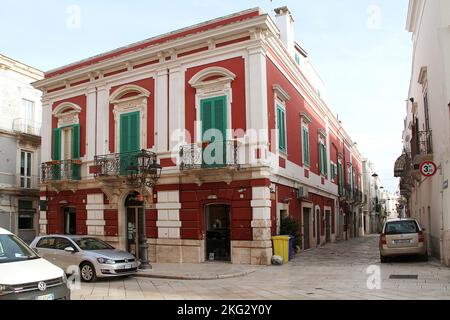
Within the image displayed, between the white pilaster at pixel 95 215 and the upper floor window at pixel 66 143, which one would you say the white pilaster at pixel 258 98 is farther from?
the upper floor window at pixel 66 143

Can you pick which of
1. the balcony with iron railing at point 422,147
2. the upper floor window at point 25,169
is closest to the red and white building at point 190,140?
the balcony with iron railing at point 422,147

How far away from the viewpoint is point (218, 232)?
17359 millimetres

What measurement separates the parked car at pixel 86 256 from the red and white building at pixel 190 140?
405 cm

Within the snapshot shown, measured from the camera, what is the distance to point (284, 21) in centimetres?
2245

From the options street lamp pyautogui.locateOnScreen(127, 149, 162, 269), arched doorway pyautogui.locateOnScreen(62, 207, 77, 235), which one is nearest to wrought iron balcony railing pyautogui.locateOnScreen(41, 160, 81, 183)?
arched doorway pyautogui.locateOnScreen(62, 207, 77, 235)

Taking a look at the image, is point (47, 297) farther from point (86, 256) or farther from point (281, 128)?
point (281, 128)

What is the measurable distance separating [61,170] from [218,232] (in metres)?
8.74

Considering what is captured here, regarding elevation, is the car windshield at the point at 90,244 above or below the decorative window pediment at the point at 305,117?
below

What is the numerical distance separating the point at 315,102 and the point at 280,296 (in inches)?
702

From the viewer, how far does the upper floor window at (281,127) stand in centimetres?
1816

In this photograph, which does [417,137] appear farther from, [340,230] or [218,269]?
[340,230]

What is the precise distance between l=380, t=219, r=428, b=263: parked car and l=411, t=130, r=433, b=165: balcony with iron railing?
8.47 feet

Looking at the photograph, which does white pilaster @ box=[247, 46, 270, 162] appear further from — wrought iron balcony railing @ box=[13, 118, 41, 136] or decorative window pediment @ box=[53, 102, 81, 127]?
wrought iron balcony railing @ box=[13, 118, 41, 136]
